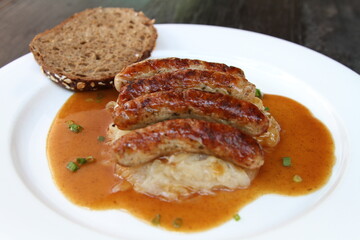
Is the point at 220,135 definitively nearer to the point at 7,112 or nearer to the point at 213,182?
the point at 213,182

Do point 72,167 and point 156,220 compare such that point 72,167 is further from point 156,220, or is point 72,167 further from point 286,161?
point 286,161

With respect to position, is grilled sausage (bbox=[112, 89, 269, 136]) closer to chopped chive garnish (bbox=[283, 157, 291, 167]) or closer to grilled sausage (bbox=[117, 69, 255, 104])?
grilled sausage (bbox=[117, 69, 255, 104])

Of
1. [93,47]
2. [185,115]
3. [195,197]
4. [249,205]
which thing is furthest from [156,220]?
[93,47]

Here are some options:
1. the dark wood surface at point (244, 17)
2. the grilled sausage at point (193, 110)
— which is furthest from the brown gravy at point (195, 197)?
the dark wood surface at point (244, 17)

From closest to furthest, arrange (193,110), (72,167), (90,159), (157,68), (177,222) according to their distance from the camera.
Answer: (177,222) < (193,110) < (72,167) < (90,159) < (157,68)

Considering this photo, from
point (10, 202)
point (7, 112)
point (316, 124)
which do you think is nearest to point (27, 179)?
point (10, 202)

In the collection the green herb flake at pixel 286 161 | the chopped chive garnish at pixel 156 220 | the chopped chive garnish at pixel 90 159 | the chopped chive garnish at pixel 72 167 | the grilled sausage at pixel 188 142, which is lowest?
the chopped chive garnish at pixel 72 167

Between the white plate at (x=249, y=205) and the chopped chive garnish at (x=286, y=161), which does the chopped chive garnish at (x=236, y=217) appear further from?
the chopped chive garnish at (x=286, y=161)
